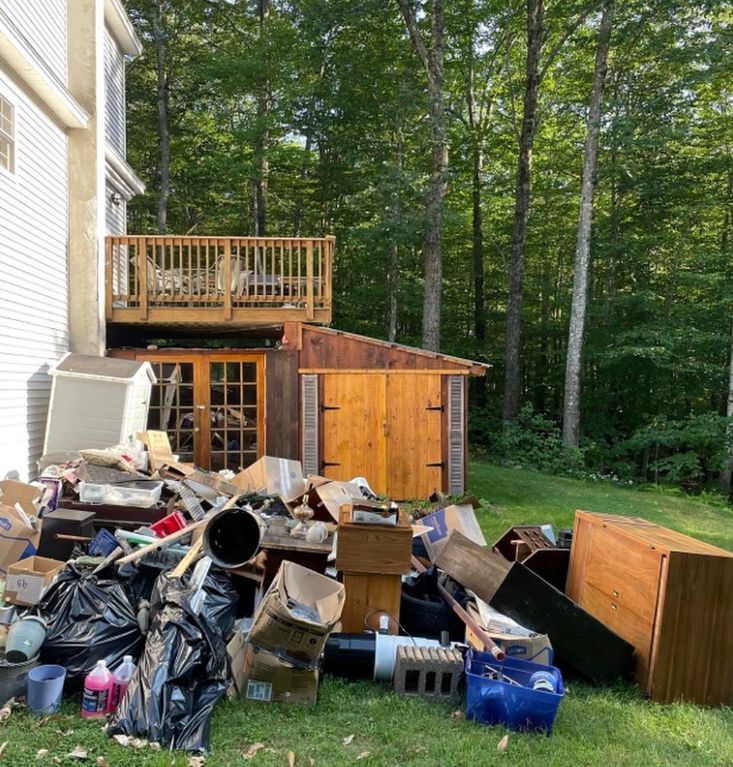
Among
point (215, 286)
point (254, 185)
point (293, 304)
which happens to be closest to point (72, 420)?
point (215, 286)

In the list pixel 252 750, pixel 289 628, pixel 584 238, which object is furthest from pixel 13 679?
pixel 584 238

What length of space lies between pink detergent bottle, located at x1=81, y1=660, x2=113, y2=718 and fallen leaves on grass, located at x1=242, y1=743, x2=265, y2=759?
2.57 feet

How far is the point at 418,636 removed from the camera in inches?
155

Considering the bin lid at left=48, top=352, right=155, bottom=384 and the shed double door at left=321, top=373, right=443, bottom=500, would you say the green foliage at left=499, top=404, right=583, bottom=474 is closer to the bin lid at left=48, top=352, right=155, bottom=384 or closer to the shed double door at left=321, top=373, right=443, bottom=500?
the shed double door at left=321, top=373, right=443, bottom=500

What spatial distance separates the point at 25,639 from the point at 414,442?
6341 millimetres

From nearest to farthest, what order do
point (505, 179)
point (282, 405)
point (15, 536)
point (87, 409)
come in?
1. point (15, 536)
2. point (87, 409)
3. point (282, 405)
4. point (505, 179)

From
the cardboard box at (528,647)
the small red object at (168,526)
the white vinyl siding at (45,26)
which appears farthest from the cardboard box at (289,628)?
the white vinyl siding at (45,26)

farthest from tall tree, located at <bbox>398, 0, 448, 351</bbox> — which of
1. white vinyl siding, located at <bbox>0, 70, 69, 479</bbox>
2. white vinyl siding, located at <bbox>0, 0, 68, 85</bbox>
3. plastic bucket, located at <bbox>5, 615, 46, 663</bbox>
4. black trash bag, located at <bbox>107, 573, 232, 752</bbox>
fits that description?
plastic bucket, located at <bbox>5, 615, 46, 663</bbox>

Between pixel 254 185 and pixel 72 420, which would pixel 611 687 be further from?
pixel 254 185

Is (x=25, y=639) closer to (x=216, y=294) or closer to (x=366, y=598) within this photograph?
(x=366, y=598)

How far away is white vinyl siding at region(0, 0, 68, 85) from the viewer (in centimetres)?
→ 680

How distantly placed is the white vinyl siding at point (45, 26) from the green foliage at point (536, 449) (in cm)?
1116

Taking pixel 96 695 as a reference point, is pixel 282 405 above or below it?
above

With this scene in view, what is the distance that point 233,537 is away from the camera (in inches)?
157
